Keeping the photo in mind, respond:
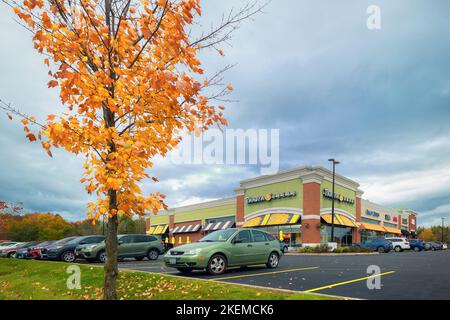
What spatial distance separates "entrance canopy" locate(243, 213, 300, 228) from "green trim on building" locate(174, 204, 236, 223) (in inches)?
204

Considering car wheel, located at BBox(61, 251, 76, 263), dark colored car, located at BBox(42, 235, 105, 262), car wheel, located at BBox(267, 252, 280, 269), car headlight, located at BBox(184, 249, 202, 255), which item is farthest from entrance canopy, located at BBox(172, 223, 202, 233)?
car headlight, located at BBox(184, 249, 202, 255)

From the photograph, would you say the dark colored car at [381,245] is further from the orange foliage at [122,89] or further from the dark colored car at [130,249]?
the orange foliage at [122,89]

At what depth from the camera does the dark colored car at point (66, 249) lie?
19.8 m

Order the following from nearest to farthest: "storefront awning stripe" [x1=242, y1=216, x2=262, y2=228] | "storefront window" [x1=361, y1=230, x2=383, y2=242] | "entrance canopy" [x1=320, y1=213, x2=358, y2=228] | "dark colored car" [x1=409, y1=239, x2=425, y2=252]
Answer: "entrance canopy" [x1=320, y1=213, x2=358, y2=228] < "dark colored car" [x1=409, y1=239, x2=425, y2=252] < "storefront awning stripe" [x1=242, y1=216, x2=262, y2=228] < "storefront window" [x1=361, y1=230, x2=383, y2=242]

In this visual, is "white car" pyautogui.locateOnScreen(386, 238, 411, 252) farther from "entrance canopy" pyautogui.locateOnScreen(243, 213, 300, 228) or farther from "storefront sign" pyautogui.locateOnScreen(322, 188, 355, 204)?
"entrance canopy" pyautogui.locateOnScreen(243, 213, 300, 228)

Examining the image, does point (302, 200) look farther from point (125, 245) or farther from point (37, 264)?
point (37, 264)

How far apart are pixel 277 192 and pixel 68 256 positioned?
27774mm

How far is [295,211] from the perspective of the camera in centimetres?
4103

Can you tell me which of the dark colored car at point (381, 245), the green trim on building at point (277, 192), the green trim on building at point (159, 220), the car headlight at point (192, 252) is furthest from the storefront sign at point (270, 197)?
the car headlight at point (192, 252)

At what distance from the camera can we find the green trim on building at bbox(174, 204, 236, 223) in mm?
50875

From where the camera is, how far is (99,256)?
1894 centimetres

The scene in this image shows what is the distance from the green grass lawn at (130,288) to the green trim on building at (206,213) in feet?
127

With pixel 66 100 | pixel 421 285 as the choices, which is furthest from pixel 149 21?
pixel 421 285
